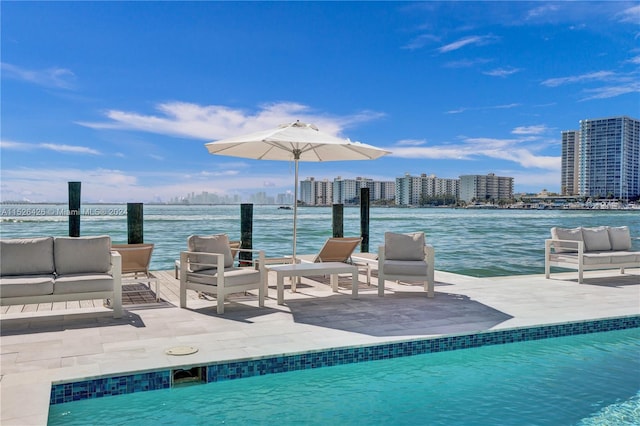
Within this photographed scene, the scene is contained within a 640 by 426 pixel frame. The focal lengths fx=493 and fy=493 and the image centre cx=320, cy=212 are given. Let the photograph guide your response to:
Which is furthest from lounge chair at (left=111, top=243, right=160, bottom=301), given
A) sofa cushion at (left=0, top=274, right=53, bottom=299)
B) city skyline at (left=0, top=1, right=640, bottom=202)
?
city skyline at (left=0, top=1, right=640, bottom=202)

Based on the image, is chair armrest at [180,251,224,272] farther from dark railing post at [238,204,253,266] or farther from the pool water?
dark railing post at [238,204,253,266]

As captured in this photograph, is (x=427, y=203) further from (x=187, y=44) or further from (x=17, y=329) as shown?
(x=17, y=329)

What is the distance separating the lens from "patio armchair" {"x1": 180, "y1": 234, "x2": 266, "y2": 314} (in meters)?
5.43

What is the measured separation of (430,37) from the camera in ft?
72.8

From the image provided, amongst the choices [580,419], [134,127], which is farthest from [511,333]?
[134,127]

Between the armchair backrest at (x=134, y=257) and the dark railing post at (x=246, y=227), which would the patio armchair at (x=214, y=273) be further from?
the dark railing post at (x=246, y=227)

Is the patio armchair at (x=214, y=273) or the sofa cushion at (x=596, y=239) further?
the sofa cushion at (x=596, y=239)

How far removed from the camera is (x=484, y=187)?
2731 inches

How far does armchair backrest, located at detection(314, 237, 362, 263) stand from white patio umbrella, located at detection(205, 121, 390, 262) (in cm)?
75

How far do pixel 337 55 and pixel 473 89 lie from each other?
10413 mm

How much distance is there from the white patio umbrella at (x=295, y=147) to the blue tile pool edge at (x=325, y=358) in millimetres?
2381

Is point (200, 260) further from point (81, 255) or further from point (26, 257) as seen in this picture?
point (26, 257)

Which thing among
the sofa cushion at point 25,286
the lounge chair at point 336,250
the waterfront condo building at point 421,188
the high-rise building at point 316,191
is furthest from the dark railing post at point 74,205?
the waterfront condo building at point 421,188

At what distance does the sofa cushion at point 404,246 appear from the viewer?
6.69m
